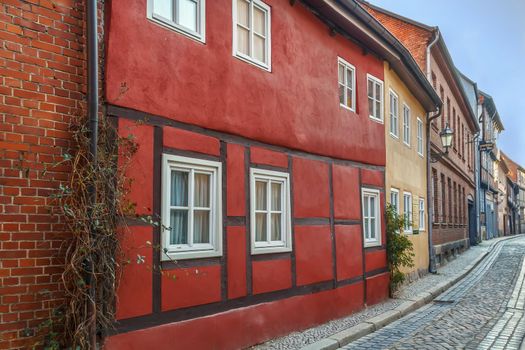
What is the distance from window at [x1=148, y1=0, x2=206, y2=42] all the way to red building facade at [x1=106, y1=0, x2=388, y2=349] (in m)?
0.08

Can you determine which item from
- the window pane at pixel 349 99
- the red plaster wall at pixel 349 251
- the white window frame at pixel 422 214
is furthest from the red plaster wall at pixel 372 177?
the white window frame at pixel 422 214

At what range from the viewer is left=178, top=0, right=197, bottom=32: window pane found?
5.94 metres

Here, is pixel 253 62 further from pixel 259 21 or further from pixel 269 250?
pixel 269 250

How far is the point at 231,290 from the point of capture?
21.0ft

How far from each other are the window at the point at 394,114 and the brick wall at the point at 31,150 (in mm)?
9171

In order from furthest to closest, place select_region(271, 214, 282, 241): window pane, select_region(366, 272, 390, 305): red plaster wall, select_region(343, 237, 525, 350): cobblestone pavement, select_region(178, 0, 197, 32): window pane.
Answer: select_region(366, 272, 390, 305): red plaster wall
select_region(271, 214, 282, 241): window pane
select_region(343, 237, 525, 350): cobblestone pavement
select_region(178, 0, 197, 32): window pane

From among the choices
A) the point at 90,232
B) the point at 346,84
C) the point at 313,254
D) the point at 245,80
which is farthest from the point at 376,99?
the point at 90,232

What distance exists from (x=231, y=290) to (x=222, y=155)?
1617 millimetres

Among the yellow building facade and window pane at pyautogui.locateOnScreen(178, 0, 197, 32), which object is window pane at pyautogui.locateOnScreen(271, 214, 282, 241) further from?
the yellow building facade

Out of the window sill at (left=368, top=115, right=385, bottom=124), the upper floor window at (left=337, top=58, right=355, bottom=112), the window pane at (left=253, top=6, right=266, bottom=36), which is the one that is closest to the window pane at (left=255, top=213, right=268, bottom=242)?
the window pane at (left=253, top=6, right=266, bottom=36)

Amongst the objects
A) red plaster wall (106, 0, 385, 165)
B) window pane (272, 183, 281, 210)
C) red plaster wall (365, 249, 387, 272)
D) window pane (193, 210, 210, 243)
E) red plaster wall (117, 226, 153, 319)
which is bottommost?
red plaster wall (365, 249, 387, 272)

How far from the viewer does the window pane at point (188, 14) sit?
5941 mm

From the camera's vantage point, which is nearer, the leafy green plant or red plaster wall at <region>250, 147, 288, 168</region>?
red plaster wall at <region>250, 147, 288, 168</region>

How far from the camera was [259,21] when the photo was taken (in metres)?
7.43
